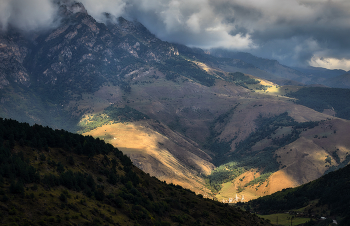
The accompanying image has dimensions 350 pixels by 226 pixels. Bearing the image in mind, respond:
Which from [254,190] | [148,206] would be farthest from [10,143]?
[254,190]

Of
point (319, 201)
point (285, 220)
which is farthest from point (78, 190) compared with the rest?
point (319, 201)

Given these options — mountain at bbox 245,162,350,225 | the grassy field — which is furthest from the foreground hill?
mountain at bbox 245,162,350,225

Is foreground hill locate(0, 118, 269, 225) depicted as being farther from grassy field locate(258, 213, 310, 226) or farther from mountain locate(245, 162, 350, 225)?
mountain locate(245, 162, 350, 225)

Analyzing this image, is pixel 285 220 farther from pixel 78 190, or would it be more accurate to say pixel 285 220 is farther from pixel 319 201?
pixel 78 190

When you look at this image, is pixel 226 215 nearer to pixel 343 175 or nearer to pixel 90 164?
pixel 90 164

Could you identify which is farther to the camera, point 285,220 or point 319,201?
point 319,201

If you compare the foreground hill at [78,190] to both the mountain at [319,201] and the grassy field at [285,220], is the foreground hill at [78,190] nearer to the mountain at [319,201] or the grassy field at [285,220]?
the grassy field at [285,220]
